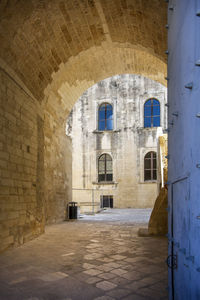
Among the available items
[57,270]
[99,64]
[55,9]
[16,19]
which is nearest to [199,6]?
[57,270]

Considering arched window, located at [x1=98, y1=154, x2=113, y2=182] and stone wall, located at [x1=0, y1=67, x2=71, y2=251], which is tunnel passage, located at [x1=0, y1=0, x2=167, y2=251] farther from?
arched window, located at [x1=98, y1=154, x2=113, y2=182]

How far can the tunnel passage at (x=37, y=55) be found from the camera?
5801 millimetres

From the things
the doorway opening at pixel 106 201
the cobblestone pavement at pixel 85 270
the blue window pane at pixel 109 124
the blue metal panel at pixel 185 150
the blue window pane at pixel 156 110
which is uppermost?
the blue window pane at pixel 156 110

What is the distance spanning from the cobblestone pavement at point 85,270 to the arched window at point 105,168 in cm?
1404

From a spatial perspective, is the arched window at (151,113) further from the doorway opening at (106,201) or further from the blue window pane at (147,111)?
the doorway opening at (106,201)

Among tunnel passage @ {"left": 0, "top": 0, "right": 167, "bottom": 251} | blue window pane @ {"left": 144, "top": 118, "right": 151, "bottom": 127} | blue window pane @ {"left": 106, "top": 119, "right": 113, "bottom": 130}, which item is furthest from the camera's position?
blue window pane @ {"left": 106, "top": 119, "right": 113, "bottom": 130}

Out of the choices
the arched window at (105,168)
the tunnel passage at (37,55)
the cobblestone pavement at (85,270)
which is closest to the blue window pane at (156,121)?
the arched window at (105,168)

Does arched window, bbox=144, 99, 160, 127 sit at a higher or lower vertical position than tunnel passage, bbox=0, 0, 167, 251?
higher

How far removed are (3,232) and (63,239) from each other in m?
1.83

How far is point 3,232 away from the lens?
5594 millimetres

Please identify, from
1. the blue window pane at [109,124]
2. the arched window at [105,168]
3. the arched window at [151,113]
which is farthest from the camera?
the blue window pane at [109,124]

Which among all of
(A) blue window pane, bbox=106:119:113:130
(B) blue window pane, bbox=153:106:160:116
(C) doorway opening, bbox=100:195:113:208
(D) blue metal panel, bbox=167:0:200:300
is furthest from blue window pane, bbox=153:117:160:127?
(D) blue metal panel, bbox=167:0:200:300

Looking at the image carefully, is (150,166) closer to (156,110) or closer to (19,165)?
(156,110)

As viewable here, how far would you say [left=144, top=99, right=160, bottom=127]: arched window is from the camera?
66.7ft
